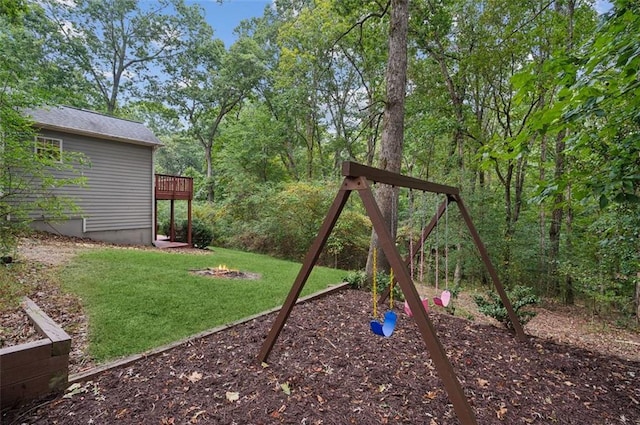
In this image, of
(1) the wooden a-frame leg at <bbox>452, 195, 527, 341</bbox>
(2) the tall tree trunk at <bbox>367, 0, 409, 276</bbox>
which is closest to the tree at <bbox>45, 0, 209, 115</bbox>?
(2) the tall tree trunk at <bbox>367, 0, 409, 276</bbox>

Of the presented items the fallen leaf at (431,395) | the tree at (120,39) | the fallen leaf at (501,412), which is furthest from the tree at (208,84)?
the fallen leaf at (501,412)

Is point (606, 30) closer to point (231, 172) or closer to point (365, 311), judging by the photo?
point (365, 311)

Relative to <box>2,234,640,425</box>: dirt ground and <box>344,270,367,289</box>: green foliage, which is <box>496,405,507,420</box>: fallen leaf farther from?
<box>344,270,367,289</box>: green foliage

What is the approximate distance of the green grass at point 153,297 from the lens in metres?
2.96

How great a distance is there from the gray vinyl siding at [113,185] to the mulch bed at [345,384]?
A: 796 cm

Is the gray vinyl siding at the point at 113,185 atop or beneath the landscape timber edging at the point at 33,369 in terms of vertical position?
atop

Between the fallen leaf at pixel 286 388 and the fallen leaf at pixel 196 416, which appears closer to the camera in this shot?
the fallen leaf at pixel 196 416

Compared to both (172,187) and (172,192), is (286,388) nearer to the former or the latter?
(172,192)

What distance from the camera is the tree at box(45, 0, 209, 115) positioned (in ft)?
49.4

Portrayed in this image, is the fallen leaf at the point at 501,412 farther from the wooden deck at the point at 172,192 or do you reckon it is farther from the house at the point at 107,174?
the wooden deck at the point at 172,192

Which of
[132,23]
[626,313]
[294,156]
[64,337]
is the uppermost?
[132,23]

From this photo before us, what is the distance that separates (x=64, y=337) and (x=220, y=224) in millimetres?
10818

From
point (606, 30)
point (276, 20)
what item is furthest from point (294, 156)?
point (606, 30)

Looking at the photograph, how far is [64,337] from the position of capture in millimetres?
2256
